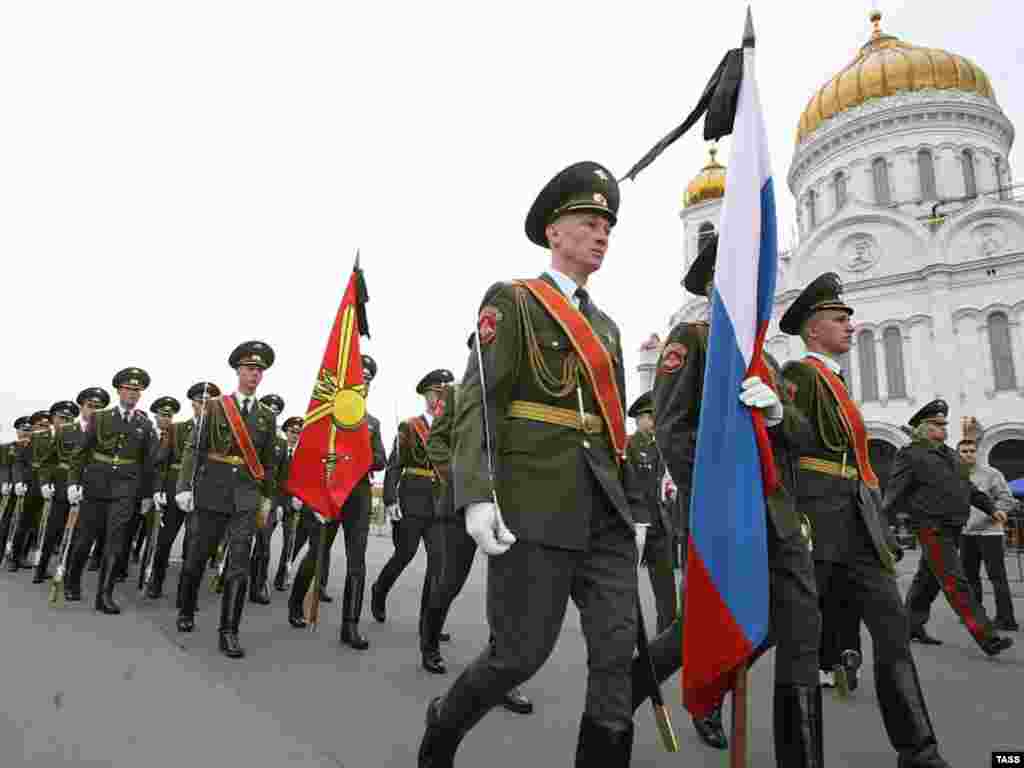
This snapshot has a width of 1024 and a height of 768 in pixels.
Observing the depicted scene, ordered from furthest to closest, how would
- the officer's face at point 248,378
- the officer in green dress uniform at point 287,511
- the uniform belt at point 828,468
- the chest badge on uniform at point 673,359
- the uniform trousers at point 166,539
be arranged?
the officer in green dress uniform at point 287,511 < the uniform trousers at point 166,539 < the officer's face at point 248,378 < the uniform belt at point 828,468 < the chest badge on uniform at point 673,359

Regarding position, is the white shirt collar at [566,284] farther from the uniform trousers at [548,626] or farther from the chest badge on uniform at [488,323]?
the uniform trousers at [548,626]

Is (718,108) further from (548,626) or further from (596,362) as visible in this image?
(548,626)

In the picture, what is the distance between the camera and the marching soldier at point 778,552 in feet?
9.70

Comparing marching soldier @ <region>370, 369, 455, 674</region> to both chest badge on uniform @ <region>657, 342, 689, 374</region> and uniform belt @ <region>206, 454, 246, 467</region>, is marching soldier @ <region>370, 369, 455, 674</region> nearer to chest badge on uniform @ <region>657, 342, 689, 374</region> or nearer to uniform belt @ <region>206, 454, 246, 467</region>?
uniform belt @ <region>206, 454, 246, 467</region>

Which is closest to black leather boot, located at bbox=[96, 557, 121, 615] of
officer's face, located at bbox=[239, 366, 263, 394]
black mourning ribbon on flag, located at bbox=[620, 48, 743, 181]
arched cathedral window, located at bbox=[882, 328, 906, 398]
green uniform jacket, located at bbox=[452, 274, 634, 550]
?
officer's face, located at bbox=[239, 366, 263, 394]

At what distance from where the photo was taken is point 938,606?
30.5ft

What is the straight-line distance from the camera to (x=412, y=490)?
659 cm

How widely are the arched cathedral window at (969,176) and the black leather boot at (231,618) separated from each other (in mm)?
35971

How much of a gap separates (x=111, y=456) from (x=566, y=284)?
Answer: 6.72 metres

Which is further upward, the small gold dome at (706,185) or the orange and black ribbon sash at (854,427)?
the small gold dome at (706,185)

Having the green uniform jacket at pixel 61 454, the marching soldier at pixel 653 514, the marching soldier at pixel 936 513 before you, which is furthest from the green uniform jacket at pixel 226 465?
the marching soldier at pixel 936 513

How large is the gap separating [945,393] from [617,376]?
93.0 ft

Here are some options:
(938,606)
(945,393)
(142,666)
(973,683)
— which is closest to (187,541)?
(142,666)

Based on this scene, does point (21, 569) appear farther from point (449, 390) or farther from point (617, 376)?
point (617, 376)
